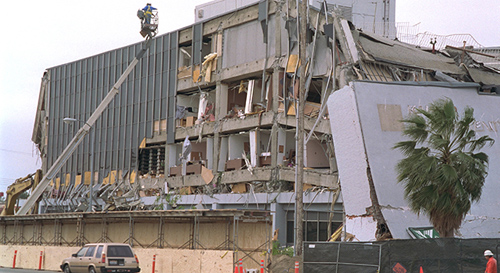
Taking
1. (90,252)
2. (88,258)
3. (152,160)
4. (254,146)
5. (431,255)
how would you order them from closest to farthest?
1. (431,255)
2. (88,258)
3. (90,252)
4. (254,146)
5. (152,160)

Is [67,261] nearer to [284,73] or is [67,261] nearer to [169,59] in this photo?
[284,73]

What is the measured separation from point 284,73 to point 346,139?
35.6ft

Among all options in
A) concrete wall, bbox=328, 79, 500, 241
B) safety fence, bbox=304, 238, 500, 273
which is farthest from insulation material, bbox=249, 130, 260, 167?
safety fence, bbox=304, 238, 500, 273

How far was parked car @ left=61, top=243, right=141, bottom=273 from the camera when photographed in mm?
25812

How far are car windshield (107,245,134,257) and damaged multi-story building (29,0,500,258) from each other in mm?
10787

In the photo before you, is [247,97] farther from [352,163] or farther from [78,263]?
[78,263]

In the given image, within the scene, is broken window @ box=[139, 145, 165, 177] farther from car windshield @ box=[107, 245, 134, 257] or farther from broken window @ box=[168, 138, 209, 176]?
car windshield @ box=[107, 245, 134, 257]

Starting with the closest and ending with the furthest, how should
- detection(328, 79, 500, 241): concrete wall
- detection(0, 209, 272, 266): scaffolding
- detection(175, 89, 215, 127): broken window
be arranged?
detection(0, 209, 272, 266): scaffolding < detection(328, 79, 500, 241): concrete wall < detection(175, 89, 215, 127): broken window

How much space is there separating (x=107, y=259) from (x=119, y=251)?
70 centimetres

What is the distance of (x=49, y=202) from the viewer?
198 ft

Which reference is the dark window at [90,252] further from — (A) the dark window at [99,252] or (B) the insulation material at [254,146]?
(B) the insulation material at [254,146]

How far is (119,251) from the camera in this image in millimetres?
26328

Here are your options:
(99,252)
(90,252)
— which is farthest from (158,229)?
(99,252)

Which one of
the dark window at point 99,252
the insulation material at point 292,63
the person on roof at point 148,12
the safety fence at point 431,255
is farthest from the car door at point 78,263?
the person on roof at point 148,12
